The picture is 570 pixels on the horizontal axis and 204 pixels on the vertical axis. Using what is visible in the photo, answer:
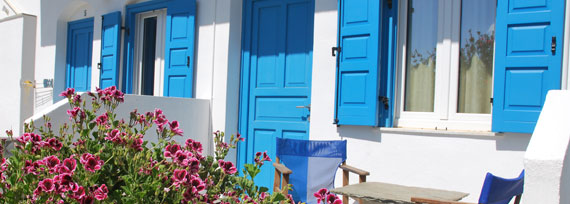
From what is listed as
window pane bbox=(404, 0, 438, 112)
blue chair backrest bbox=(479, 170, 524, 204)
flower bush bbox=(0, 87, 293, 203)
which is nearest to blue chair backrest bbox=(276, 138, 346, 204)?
window pane bbox=(404, 0, 438, 112)

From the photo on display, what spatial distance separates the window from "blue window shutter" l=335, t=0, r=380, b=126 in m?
0.26

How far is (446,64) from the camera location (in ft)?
14.5

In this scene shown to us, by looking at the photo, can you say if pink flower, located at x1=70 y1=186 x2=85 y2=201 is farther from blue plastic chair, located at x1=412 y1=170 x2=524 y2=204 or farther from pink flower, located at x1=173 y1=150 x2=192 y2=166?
blue plastic chair, located at x1=412 y1=170 x2=524 y2=204

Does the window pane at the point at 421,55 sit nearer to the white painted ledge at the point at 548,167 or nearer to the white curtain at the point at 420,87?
the white curtain at the point at 420,87

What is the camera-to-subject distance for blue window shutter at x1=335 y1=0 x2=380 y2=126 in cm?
457

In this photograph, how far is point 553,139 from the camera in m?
2.76

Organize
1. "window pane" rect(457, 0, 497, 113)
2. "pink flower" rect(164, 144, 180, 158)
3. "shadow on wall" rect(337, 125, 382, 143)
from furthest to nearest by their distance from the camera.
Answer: "shadow on wall" rect(337, 125, 382, 143) → "window pane" rect(457, 0, 497, 113) → "pink flower" rect(164, 144, 180, 158)

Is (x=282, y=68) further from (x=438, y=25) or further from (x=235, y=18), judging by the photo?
(x=438, y=25)

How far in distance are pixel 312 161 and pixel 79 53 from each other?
5.34 m

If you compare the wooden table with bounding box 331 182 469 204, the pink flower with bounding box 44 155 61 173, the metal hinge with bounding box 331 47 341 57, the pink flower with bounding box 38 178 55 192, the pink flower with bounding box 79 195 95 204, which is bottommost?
the wooden table with bounding box 331 182 469 204

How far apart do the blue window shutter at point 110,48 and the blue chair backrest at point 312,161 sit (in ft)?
11.9

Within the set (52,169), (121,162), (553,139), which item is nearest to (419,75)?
(553,139)

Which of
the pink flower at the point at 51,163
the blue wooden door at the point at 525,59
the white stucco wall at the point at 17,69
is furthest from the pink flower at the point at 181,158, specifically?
the white stucco wall at the point at 17,69

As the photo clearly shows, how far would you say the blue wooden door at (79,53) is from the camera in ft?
27.0
